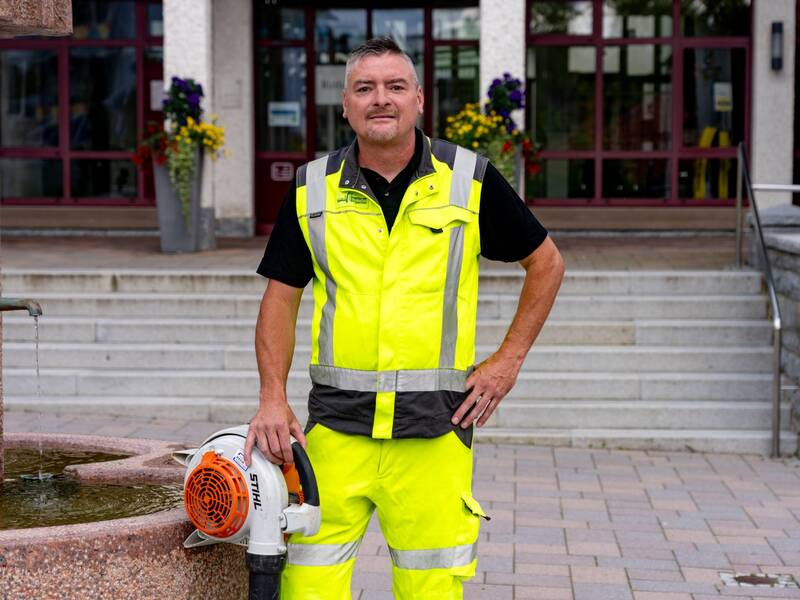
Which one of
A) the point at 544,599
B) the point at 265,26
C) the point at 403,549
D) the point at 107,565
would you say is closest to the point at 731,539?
the point at 544,599

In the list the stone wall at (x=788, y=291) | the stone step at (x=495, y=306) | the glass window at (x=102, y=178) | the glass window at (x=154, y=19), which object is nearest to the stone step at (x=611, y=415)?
the stone wall at (x=788, y=291)

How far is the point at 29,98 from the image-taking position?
16.3 meters

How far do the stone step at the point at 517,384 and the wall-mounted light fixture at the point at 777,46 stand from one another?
705cm

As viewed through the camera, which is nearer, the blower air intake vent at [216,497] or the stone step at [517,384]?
the blower air intake vent at [216,497]

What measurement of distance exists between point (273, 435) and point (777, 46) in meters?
12.8

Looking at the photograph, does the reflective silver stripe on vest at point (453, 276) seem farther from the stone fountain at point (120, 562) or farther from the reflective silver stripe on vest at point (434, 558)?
the stone fountain at point (120, 562)

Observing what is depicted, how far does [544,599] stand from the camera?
5285 mm

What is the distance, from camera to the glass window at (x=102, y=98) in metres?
16.1

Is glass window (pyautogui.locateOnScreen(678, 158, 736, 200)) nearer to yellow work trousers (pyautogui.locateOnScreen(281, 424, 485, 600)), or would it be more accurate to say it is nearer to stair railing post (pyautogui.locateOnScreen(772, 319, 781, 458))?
stair railing post (pyautogui.locateOnScreen(772, 319, 781, 458))

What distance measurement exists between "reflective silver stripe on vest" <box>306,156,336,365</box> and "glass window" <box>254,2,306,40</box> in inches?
489

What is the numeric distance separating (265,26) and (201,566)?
12701 millimetres

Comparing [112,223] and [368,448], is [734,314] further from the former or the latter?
[112,223]

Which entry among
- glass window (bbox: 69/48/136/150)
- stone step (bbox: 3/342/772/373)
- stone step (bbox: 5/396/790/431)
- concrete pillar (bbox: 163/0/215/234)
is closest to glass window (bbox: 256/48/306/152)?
glass window (bbox: 69/48/136/150)

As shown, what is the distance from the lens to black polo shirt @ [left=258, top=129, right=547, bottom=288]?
361 cm
